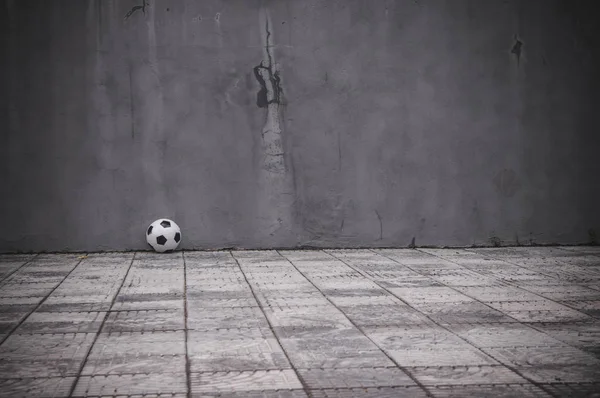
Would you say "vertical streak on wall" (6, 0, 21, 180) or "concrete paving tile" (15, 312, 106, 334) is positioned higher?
"vertical streak on wall" (6, 0, 21, 180)

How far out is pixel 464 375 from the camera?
3.54m

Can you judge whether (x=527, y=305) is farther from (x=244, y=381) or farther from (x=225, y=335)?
(x=244, y=381)

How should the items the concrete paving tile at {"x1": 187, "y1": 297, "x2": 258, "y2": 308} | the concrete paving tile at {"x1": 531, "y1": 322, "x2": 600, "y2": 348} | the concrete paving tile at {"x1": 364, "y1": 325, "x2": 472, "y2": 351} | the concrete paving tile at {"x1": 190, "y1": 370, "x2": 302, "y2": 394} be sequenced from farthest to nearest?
the concrete paving tile at {"x1": 187, "y1": 297, "x2": 258, "y2": 308}, the concrete paving tile at {"x1": 531, "y1": 322, "x2": 600, "y2": 348}, the concrete paving tile at {"x1": 364, "y1": 325, "x2": 472, "y2": 351}, the concrete paving tile at {"x1": 190, "y1": 370, "x2": 302, "y2": 394}

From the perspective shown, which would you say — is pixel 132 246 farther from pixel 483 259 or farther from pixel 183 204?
pixel 483 259

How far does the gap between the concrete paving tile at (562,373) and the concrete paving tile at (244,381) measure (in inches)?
50.6

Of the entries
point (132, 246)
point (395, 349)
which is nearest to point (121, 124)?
point (132, 246)

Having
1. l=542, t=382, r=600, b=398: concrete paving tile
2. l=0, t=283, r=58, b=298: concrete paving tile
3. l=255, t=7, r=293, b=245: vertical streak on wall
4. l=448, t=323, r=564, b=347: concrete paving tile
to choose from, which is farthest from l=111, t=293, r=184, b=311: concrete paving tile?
l=255, t=7, r=293, b=245: vertical streak on wall

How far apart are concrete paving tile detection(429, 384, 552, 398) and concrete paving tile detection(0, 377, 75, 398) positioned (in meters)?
1.88

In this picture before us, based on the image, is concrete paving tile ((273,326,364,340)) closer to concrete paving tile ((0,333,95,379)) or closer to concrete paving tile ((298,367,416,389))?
concrete paving tile ((298,367,416,389))

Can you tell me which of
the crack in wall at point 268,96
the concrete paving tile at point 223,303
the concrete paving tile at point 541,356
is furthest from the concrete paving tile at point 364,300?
the crack in wall at point 268,96

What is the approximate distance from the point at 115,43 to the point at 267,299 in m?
4.79

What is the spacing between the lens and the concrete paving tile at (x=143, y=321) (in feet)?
15.1

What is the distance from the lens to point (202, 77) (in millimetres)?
Result: 8883

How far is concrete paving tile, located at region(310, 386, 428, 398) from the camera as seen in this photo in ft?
10.5
